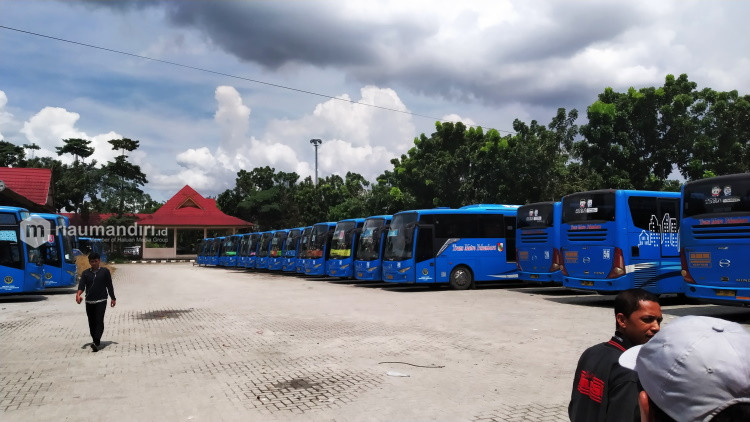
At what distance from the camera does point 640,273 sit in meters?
14.2

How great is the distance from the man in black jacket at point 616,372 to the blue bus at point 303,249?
88.1ft

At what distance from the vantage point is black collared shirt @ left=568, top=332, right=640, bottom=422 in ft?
6.95

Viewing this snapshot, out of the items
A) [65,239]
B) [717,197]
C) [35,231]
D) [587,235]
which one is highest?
[717,197]

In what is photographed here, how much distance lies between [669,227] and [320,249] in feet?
55.4

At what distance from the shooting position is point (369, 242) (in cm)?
2280

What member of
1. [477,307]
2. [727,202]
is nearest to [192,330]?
[477,307]

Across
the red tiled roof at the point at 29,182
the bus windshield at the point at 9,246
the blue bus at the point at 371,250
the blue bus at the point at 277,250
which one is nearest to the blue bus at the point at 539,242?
the blue bus at the point at 371,250

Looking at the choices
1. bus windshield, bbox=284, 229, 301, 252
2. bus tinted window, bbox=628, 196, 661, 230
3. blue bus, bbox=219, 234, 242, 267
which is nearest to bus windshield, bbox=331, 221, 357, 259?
bus windshield, bbox=284, 229, 301, 252

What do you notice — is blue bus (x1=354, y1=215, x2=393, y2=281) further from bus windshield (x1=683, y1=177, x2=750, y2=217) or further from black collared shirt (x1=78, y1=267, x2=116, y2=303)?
black collared shirt (x1=78, y1=267, x2=116, y2=303)

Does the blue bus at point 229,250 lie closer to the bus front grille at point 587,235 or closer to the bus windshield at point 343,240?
the bus windshield at point 343,240

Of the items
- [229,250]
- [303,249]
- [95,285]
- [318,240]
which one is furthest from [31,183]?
[95,285]

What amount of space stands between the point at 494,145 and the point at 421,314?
70.5ft

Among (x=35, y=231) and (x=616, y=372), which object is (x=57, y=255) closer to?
(x=35, y=231)

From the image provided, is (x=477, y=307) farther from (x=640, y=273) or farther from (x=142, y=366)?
A: (x=142, y=366)
